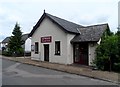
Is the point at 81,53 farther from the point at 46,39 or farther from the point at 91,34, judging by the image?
the point at 46,39

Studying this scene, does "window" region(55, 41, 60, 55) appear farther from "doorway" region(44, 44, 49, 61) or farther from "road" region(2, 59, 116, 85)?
"road" region(2, 59, 116, 85)

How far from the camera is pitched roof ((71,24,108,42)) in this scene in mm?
21250

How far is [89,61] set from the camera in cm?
2127

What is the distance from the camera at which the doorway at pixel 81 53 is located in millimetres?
21908

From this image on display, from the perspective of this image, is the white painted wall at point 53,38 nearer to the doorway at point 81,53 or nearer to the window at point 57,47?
the window at point 57,47

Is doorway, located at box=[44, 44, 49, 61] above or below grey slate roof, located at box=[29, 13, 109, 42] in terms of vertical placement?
below

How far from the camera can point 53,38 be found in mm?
24172

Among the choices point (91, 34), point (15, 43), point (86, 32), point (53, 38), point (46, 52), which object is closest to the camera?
point (91, 34)

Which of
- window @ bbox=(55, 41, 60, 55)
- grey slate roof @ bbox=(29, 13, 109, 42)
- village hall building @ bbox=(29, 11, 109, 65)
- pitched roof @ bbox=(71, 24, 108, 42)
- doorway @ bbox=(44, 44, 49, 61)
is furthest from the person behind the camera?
doorway @ bbox=(44, 44, 49, 61)

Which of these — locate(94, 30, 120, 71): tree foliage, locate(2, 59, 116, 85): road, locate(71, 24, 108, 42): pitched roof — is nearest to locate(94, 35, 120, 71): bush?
locate(94, 30, 120, 71): tree foliage

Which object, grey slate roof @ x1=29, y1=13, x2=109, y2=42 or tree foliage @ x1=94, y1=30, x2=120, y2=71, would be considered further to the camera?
grey slate roof @ x1=29, y1=13, x2=109, y2=42

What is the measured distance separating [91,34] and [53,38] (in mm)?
4825

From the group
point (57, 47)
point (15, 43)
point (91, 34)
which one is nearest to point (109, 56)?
point (91, 34)

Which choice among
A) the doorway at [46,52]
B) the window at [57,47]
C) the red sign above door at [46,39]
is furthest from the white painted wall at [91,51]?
the doorway at [46,52]
